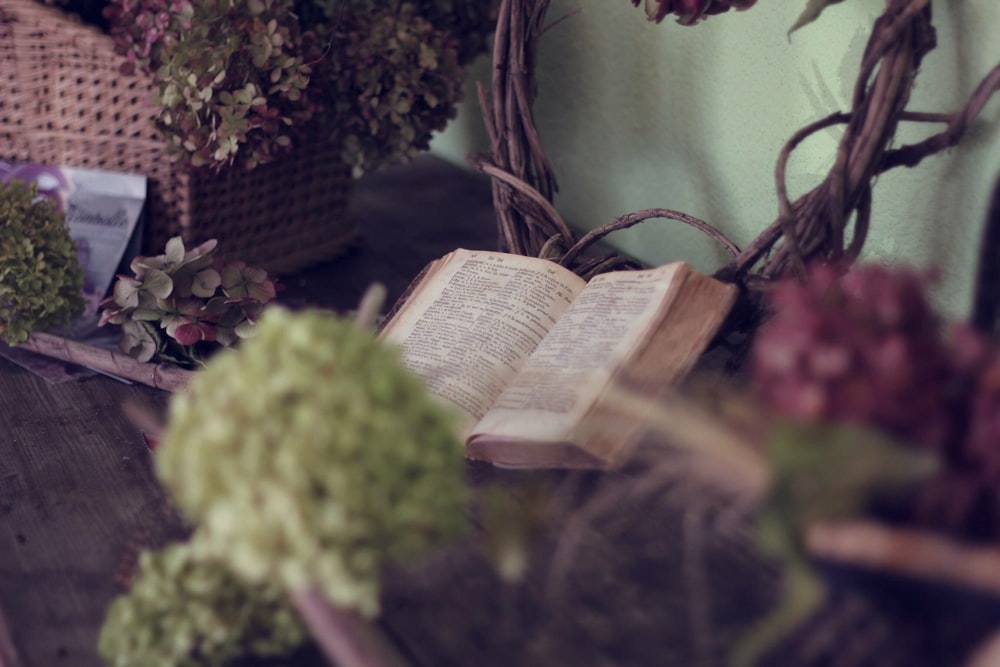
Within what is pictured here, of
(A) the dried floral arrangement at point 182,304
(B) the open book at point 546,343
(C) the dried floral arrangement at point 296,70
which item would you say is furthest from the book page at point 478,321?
(C) the dried floral arrangement at point 296,70

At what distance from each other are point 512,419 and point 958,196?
44cm

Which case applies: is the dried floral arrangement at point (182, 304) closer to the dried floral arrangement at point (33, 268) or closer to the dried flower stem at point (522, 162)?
the dried floral arrangement at point (33, 268)

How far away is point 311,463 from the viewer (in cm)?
45

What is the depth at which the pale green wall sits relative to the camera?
83 centimetres

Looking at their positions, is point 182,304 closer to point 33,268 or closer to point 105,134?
point 33,268

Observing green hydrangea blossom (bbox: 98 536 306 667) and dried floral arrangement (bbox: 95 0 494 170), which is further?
dried floral arrangement (bbox: 95 0 494 170)

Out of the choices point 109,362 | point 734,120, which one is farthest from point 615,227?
point 109,362

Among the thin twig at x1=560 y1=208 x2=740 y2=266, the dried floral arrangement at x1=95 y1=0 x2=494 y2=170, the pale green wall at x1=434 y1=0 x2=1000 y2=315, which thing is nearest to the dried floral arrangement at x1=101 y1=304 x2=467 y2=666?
the thin twig at x1=560 y1=208 x2=740 y2=266

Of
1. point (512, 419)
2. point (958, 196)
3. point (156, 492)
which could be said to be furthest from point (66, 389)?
point (958, 196)

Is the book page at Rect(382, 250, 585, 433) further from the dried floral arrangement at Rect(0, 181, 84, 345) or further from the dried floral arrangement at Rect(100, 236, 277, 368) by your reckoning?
the dried floral arrangement at Rect(0, 181, 84, 345)

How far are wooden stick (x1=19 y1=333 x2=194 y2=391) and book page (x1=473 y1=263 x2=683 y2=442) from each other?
0.41m

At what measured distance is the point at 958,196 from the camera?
33.1 inches

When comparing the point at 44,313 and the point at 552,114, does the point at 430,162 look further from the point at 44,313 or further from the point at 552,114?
the point at 44,313

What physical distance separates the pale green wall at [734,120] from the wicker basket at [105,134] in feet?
1.37
